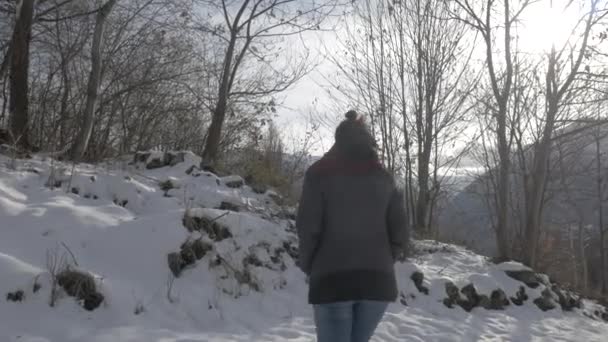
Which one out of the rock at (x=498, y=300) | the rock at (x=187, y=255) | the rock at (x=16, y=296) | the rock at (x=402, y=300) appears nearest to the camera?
the rock at (x=16, y=296)

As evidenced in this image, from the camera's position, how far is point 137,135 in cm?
1374

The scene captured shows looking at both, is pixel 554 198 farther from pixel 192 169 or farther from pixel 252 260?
pixel 252 260

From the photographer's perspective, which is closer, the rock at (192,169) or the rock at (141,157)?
the rock at (192,169)

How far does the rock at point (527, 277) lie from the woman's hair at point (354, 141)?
21.6ft

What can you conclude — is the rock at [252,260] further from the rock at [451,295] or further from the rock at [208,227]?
the rock at [451,295]

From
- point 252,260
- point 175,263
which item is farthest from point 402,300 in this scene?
point 175,263

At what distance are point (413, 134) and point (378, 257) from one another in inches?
414

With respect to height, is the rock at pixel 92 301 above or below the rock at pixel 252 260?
below

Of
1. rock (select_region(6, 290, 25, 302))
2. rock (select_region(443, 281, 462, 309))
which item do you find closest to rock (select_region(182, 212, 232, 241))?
rock (select_region(6, 290, 25, 302))

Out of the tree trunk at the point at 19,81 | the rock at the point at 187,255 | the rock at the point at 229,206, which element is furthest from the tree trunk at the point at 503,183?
the tree trunk at the point at 19,81

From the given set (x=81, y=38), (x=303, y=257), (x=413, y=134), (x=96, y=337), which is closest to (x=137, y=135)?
(x=81, y=38)

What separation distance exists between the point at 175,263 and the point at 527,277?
20.0 ft

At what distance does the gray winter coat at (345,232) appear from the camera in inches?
96.7

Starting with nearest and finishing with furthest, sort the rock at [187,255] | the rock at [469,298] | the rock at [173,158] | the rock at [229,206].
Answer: the rock at [187,255] < the rock at [469,298] < the rock at [229,206] < the rock at [173,158]
